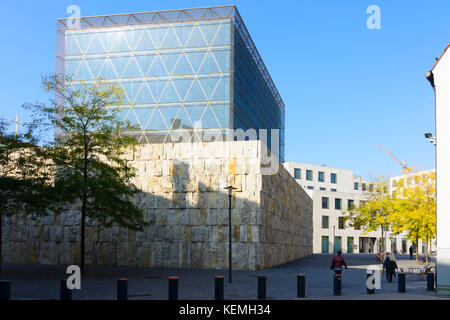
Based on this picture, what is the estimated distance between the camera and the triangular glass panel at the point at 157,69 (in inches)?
1789

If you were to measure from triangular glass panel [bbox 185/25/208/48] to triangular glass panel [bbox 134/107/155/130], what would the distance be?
23.0ft

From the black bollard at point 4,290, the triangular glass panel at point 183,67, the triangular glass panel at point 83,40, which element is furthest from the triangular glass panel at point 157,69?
the black bollard at point 4,290

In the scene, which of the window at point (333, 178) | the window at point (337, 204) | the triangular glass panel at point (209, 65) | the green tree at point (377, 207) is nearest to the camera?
the triangular glass panel at point (209, 65)

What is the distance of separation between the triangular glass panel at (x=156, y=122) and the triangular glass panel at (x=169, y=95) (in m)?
1.19

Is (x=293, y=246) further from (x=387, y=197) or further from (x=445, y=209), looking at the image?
(x=445, y=209)

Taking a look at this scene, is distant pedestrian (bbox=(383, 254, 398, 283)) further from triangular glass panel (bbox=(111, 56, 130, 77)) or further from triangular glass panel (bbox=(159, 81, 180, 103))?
triangular glass panel (bbox=(111, 56, 130, 77))

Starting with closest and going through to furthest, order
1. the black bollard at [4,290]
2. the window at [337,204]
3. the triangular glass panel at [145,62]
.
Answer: the black bollard at [4,290], the triangular glass panel at [145,62], the window at [337,204]

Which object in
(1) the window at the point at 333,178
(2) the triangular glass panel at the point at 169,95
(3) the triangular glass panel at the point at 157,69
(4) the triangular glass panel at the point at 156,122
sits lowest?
(1) the window at the point at 333,178

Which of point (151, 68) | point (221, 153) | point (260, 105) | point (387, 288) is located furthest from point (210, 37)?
point (387, 288)

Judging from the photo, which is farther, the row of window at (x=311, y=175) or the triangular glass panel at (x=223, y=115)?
the row of window at (x=311, y=175)

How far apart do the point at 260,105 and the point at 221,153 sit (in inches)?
1006

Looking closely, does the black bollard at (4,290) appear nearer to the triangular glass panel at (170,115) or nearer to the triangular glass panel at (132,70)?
the triangular glass panel at (170,115)

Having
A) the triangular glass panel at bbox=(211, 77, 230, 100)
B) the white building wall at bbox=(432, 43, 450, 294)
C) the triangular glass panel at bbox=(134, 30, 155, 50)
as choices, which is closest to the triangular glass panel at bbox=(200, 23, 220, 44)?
the triangular glass panel at bbox=(211, 77, 230, 100)

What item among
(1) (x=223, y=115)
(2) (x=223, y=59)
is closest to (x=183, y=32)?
(2) (x=223, y=59)
